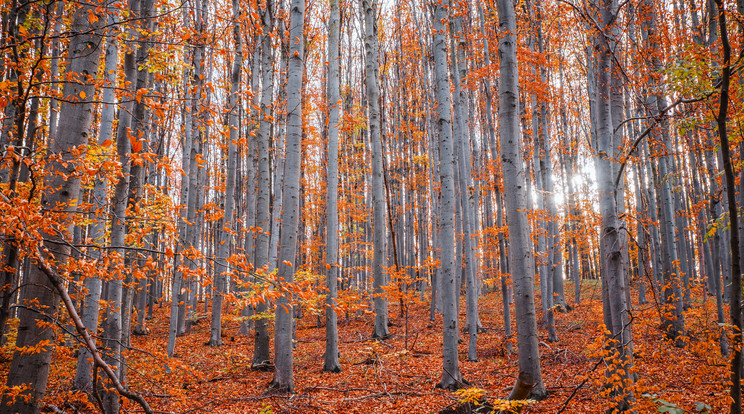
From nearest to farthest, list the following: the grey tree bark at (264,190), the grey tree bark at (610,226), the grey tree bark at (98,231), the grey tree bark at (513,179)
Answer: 1. the grey tree bark at (610,226)
2. the grey tree bark at (513,179)
3. the grey tree bark at (98,231)
4. the grey tree bark at (264,190)

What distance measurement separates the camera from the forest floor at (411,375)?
3.96 meters

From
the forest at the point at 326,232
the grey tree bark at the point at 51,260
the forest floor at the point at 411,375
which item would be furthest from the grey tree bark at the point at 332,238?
the grey tree bark at the point at 51,260

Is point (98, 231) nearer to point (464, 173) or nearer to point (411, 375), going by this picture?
point (411, 375)

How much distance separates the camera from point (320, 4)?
15305 millimetres

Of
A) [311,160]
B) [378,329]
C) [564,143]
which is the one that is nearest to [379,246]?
[378,329]

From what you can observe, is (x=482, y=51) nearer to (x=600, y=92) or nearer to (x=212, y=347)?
(x=600, y=92)

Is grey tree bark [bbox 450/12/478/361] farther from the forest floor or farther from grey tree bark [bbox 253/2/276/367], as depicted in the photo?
grey tree bark [bbox 253/2/276/367]

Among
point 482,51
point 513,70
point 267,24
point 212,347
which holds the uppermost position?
point 482,51

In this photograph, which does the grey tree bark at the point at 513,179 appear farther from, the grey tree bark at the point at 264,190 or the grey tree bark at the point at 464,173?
the grey tree bark at the point at 264,190

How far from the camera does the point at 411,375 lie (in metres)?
7.42

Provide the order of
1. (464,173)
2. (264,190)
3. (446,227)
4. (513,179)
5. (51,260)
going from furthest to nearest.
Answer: (464,173)
(264,190)
(446,227)
(513,179)
(51,260)

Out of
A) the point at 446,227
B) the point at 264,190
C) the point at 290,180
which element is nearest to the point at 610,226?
the point at 446,227

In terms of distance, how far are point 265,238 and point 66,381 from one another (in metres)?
4.60

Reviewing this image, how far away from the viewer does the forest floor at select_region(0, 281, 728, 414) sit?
13.0 feet
